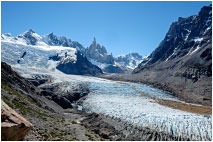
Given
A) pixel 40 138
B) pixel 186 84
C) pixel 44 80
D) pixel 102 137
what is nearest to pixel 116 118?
pixel 102 137

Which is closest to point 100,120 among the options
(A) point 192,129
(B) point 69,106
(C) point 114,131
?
(C) point 114,131

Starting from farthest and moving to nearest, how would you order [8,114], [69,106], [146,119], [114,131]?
[69,106] < [146,119] < [114,131] < [8,114]

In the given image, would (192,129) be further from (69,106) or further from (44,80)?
(44,80)

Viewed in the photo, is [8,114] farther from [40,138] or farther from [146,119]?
[146,119]

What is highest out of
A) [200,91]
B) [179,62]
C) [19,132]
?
[179,62]

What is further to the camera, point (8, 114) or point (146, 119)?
point (146, 119)

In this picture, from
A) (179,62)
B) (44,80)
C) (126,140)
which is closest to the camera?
(126,140)

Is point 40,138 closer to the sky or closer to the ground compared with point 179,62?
closer to the ground
